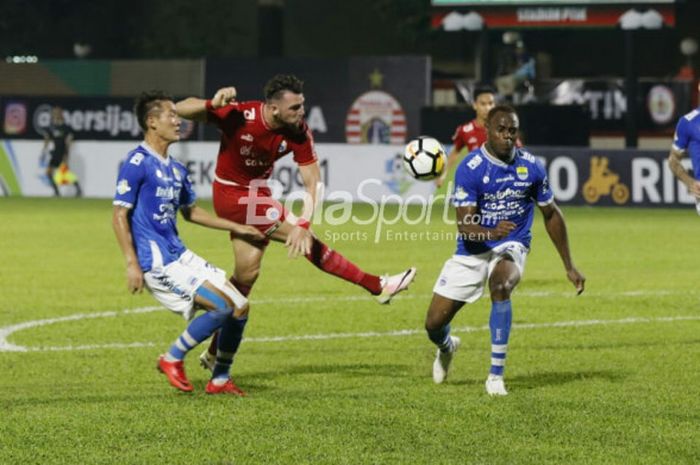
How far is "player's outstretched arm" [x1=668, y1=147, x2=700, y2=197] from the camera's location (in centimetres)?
1397

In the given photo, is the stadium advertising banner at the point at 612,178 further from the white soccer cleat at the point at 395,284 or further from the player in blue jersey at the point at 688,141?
the white soccer cleat at the point at 395,284

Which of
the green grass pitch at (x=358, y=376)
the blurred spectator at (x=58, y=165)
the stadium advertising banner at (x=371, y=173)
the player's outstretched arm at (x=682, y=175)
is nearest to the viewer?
the green grass pitch at (x=358, y=376)

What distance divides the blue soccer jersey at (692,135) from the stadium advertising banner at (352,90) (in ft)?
70.3

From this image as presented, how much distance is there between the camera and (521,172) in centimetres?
1101

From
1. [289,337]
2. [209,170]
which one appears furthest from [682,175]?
[209,170]

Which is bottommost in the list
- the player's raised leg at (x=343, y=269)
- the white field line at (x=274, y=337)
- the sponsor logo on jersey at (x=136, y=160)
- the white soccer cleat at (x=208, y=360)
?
the white field line at (x=274, y=337)

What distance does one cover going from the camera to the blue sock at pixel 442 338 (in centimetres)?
1130

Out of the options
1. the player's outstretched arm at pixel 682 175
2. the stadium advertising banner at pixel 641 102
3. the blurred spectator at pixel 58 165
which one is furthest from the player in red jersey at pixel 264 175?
the stadium advertising banner at pixel 641 102

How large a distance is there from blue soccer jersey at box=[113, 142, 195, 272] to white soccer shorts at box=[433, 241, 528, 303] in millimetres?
1953

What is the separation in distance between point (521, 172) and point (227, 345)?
93.0 inches

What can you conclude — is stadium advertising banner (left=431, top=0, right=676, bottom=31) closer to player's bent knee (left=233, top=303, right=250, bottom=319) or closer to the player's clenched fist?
the player's clenched fist

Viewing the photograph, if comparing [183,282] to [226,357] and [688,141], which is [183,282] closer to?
[226,357]

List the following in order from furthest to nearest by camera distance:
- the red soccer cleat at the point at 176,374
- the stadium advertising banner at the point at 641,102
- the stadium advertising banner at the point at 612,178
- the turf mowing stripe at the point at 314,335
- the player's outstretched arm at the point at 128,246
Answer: the stadium advertising banner at the point at 641,102 → the stadium advertising banner at the point at 612,178 → the turf mowing stripe at the point at 314,335 → the red soccer cleat at the point at 176,374 → the player's outstretched arm at the point at 128,246

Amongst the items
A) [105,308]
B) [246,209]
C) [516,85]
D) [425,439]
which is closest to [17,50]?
[516,85]
